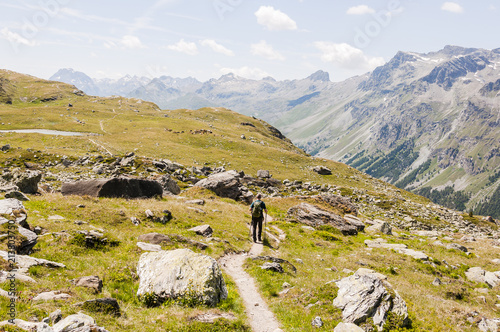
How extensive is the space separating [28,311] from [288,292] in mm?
12687

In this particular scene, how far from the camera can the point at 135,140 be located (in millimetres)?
92562

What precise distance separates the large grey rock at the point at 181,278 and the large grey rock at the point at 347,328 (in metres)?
5.82

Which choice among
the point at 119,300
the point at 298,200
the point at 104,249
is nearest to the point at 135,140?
the point at 298,200

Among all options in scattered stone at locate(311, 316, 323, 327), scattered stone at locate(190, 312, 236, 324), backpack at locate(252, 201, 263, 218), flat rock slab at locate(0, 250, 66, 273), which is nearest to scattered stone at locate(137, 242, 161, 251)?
flat rock slab at locate(0, 250, 66, 273)

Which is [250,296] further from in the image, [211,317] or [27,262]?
[27,262]

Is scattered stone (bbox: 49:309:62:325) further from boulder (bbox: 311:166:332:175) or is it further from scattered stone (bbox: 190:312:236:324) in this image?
boulder (bbox: 311:166:332:175)

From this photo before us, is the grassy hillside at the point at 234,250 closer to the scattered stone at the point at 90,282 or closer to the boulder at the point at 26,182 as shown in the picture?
the scattered stone at the point at 90,282

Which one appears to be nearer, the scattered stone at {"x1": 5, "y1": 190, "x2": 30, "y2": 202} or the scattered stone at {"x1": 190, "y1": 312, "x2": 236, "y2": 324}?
the scattered stone at {"x1": 190, "y1": 312, "x2": 236, "y2": 324}

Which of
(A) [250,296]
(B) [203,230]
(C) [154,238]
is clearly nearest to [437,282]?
(A) [250,296]

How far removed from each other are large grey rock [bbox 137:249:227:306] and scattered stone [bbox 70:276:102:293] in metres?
1.88

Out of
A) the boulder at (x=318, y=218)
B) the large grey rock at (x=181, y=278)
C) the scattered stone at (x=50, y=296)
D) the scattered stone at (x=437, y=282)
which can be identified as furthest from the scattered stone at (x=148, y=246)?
the boulder at (x=318, y=218)

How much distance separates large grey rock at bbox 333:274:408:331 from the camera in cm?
1335

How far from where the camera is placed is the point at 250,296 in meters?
16.4

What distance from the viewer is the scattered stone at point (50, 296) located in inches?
421
